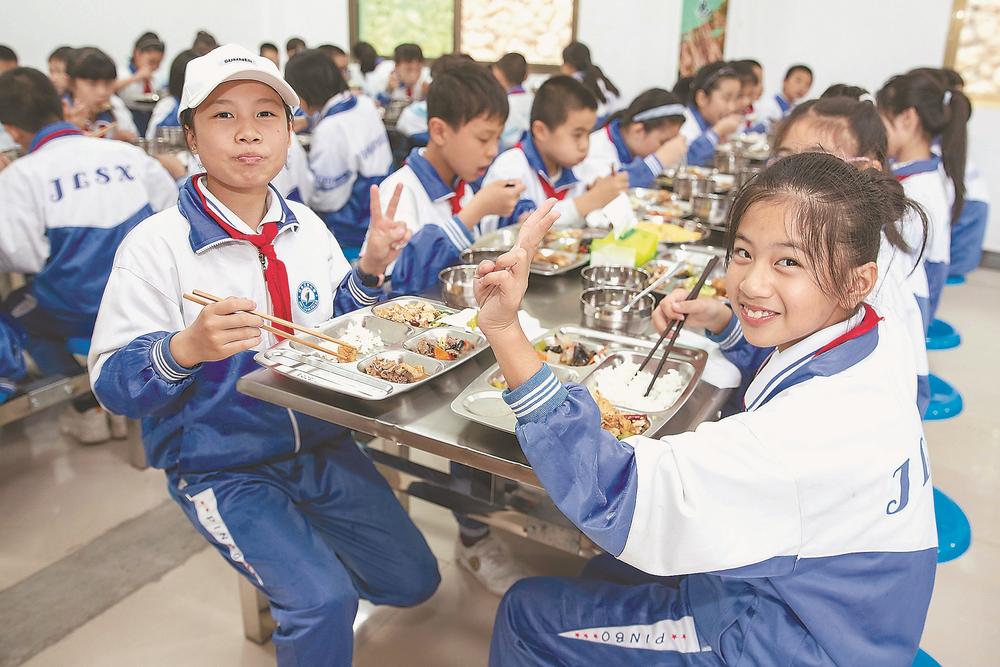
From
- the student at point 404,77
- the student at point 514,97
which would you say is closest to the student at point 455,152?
the student at point 514,97

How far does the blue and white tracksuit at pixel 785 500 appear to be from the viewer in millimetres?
1059

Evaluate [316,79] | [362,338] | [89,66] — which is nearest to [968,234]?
[362,338]

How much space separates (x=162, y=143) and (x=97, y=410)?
175 cm

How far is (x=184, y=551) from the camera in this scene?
2.39 meters

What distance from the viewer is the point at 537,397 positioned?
1092 millimetres

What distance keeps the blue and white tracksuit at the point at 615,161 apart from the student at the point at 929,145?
1.04 m

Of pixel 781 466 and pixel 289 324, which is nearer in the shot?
pixel 781 466

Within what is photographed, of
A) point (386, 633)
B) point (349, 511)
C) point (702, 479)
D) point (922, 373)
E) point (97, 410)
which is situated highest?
point (702, 479)

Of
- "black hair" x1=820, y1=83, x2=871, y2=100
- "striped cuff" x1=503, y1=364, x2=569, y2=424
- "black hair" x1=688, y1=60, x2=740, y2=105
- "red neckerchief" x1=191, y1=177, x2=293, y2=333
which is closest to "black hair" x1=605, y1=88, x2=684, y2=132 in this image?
"black hair" x1=820, y1=83, x2=871, y2=100

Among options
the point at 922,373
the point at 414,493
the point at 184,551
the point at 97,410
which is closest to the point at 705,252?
the point at 922,373

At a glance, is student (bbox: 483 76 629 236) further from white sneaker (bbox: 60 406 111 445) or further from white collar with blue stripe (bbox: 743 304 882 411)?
white sneaker (bbox: 60 406 111 445)

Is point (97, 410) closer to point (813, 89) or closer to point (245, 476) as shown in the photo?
point (245, 476)

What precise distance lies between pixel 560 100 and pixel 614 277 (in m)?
1.07

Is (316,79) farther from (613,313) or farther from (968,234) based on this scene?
(968,234)
